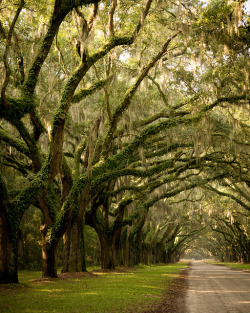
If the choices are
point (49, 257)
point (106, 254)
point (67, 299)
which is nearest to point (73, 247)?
point (49, 257)

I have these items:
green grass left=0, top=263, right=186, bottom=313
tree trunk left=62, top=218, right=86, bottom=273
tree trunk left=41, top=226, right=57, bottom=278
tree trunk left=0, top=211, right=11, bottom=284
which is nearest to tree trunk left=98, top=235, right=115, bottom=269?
tree trunk left=62, top=218, right=86, bottom=273

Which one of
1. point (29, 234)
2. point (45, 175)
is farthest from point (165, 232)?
point (45, 175)

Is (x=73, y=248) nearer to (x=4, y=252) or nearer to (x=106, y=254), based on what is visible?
(x=106, y=254)

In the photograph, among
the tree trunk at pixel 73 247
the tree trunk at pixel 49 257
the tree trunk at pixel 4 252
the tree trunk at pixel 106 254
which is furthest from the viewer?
the tree trunk at pixel 106 254

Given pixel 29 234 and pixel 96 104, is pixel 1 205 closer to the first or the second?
pixel 96 104

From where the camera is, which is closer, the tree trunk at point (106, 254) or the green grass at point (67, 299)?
the green grass at point (67, 299)

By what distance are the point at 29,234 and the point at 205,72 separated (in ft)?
67.0

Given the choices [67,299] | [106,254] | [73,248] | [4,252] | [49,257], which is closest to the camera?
[67,299]

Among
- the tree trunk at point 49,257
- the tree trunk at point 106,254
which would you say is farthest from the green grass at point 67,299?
the tree trunk at point 106,254

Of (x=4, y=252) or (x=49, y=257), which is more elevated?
(x=4, y=252)

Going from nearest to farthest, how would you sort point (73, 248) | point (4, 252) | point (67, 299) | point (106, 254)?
point (67, 299) → point (4, 252) → point (73, 248) → point (106, 254)

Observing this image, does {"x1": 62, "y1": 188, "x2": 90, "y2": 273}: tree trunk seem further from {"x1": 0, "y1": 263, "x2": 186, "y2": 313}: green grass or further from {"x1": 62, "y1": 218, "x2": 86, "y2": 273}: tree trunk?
{"x1": 0, "y1": 263, "x2": 186, "y2": 313}: green grass

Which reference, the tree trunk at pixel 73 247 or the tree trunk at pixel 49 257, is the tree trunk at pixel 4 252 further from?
the tree trunk at pixel 73 247

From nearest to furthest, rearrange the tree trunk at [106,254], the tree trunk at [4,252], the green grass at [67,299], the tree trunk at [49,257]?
the green grass at [67,299], the tree trunk at [4,252], the tree trunk at [49,257], the tree trunk at [106,254]
